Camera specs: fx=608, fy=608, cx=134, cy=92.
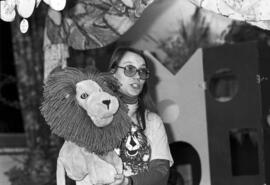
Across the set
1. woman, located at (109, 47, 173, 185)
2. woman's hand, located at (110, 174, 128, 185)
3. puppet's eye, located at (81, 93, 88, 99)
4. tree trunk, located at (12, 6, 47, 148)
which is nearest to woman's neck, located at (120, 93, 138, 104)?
woman, located at (109, 47, 173, 185)

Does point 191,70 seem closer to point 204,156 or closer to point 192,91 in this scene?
point 192,91

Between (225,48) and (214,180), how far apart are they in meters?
0.78

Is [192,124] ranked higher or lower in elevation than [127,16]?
lower

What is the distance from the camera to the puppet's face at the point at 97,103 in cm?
259

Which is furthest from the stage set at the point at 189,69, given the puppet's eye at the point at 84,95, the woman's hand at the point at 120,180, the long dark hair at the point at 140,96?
the woman's hand at the point at 120,180

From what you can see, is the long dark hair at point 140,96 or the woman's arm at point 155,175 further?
the long dark hair at point 140,96

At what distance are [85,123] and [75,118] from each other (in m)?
0.05

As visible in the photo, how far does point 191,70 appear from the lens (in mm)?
3848

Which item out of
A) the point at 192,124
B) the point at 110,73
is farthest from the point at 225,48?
the point at 110,73

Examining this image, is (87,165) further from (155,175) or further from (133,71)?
(133,71)

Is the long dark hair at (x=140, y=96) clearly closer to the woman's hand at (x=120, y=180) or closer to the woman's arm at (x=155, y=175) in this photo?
the woman's arm at (x=155, y=175)

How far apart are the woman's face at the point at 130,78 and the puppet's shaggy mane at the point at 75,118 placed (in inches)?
5.5

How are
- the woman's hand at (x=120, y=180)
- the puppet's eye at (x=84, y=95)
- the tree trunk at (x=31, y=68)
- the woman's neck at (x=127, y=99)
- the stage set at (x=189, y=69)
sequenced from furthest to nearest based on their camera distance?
1. the tree trunk at (x=31, y=68)
2. the stage set at (x=189, y=69)
3. the woman's neck at (x=127, y=99)
4. the puppet's eye at (x=84, y=95)
5. the woman's hand at (x=120, y=180)

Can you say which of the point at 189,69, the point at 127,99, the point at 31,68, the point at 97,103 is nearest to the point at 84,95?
the point at 97,103
